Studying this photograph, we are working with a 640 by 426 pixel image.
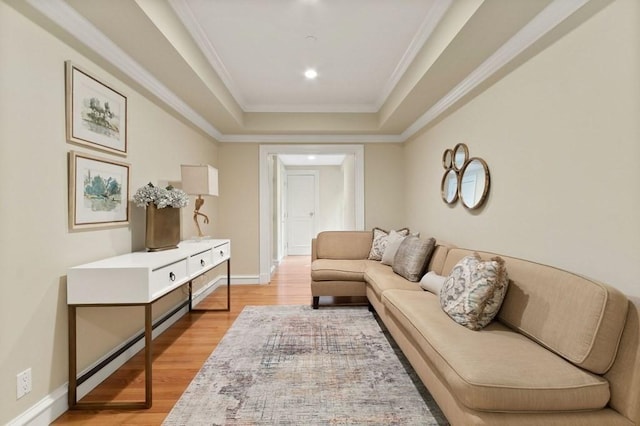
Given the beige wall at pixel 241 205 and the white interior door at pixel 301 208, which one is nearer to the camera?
the beige wall at pixel 241 205

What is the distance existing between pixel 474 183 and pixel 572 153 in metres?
0.95

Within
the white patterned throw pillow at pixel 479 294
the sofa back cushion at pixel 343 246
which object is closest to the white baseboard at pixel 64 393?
the sofa back cushion at pixel 343 246

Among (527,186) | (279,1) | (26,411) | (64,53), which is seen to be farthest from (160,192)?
(527,186)

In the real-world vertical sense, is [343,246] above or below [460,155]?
below

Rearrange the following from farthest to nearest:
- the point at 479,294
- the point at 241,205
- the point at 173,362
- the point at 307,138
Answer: the point at 241,205, the point at 307,138, the point at 173,362, the point at 479,294

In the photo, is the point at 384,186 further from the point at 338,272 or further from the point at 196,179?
the point at 196,179

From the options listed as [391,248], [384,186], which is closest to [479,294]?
[391,248]

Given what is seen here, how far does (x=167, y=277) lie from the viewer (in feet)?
6.36

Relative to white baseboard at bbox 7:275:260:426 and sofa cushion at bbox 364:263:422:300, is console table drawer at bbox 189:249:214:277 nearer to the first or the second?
white baseboard at bbox 7:275:260:426

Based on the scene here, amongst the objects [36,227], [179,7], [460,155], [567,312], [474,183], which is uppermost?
[179,7]

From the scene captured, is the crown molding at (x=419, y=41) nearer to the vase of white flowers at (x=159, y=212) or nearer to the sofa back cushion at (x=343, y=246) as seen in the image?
the sofa back cushion at (x=343, y=246)

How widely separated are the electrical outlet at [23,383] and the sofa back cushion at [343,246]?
287 centimetres

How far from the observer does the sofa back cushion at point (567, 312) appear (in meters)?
1.21

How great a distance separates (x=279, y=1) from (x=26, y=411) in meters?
2.79
